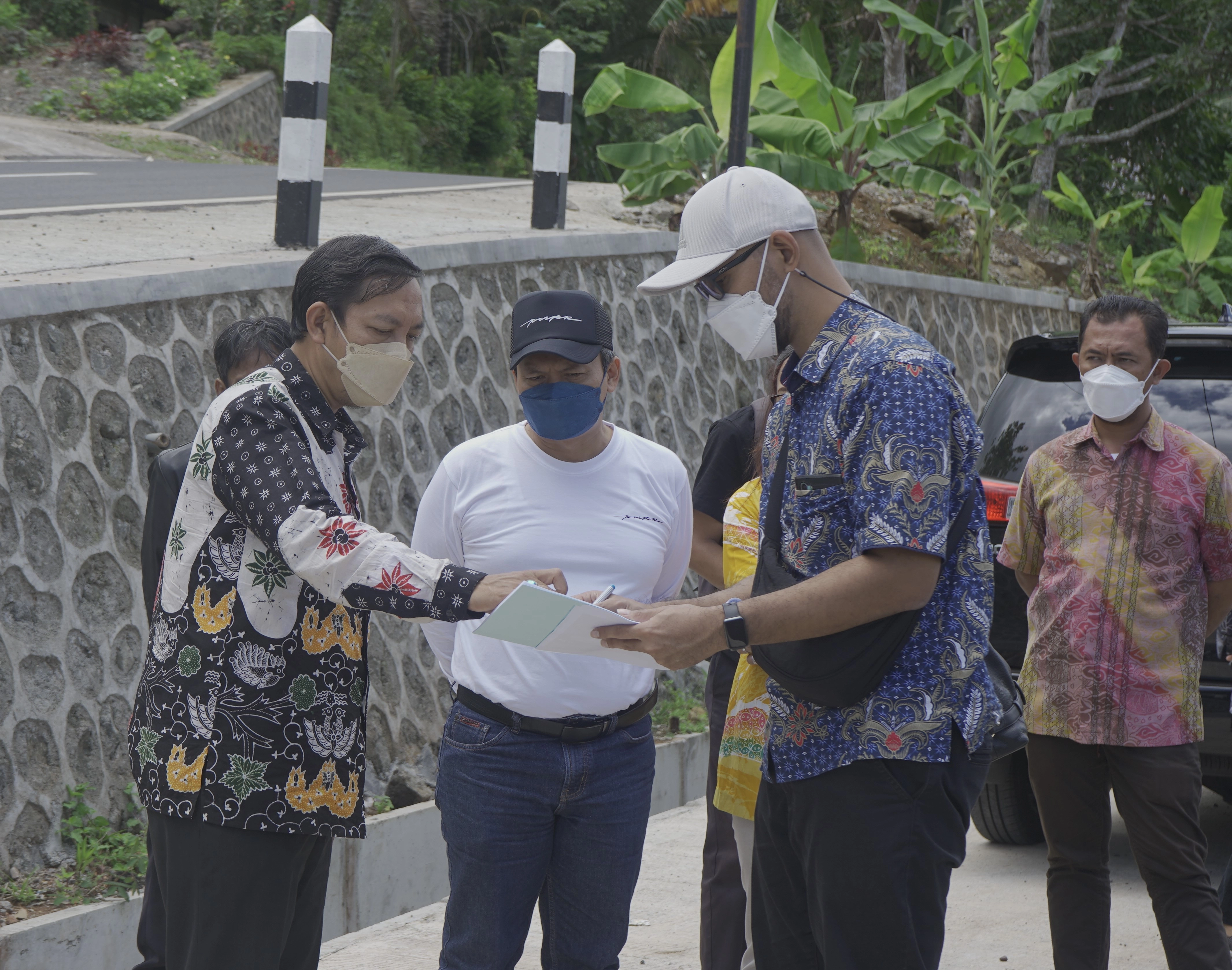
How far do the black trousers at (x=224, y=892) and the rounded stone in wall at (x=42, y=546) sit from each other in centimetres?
254

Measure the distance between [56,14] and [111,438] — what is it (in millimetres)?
20254

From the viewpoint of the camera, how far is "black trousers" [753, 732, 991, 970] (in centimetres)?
222

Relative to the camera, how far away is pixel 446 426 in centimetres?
696

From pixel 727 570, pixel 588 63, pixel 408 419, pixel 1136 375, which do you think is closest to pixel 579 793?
pixel 727 570

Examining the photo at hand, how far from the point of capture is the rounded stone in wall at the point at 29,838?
14.0 ft

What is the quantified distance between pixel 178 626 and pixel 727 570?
50.4 inches

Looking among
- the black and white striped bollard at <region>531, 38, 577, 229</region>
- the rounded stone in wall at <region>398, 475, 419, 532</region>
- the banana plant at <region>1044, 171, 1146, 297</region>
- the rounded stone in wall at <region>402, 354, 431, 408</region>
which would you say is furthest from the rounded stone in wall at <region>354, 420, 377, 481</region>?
the banana plant at <region>1044, 171, 1146, 297</region>

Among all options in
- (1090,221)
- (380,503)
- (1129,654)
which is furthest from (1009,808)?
(1090,221)

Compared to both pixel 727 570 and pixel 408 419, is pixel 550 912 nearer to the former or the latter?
pixel 727 570

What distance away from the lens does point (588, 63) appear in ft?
85.6

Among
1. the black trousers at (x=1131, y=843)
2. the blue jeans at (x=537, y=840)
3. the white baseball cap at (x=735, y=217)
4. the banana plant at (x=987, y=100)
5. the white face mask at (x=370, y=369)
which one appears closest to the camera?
the white baseball cap at (x=735, y=217)

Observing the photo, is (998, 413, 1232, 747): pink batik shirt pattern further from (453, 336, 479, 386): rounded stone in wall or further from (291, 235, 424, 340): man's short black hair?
(453, 336, 479, 386): rounded stone in wall

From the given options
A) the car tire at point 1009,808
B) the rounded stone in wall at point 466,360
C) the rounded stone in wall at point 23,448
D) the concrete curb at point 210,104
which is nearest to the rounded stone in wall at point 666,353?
the rounded stone in wall at point 466,360

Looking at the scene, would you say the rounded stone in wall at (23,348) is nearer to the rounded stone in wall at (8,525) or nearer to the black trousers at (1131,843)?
the rounded stone in wall at (8,525)
